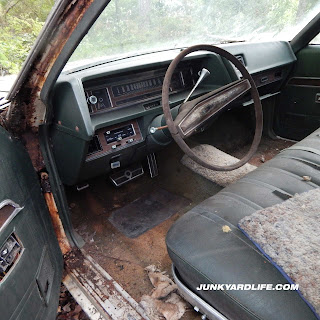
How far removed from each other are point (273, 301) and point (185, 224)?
460 millimetres

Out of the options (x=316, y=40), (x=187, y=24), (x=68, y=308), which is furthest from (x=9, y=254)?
(x=316, y=40)

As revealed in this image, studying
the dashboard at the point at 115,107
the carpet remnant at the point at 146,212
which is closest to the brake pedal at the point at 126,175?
the carpet remnant at the point at 146,212

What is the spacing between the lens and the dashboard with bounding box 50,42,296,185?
61.8 inches

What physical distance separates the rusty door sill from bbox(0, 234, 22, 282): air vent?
53 centimetres

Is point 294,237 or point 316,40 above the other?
point 316,40

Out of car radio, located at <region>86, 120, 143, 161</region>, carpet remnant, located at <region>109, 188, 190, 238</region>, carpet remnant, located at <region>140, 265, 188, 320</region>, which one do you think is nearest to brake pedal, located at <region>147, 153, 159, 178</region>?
carpet remnant, located at <region>109, 188, 190, 238</region>

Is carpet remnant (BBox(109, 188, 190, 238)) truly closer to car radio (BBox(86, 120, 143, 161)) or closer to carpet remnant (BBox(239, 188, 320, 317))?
car radio (BBox(86, 120, 143, 161))

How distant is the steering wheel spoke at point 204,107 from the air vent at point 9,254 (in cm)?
88

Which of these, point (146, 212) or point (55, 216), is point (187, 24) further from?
point (55, 216)

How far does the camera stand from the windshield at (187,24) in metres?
1.63

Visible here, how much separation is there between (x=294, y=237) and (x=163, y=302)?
2.58 ft

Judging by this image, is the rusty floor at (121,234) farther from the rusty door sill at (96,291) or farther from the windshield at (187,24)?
the windshield at (187,24)

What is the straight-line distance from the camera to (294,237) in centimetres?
105

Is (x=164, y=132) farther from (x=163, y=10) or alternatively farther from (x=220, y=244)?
(x=220, y=244)
